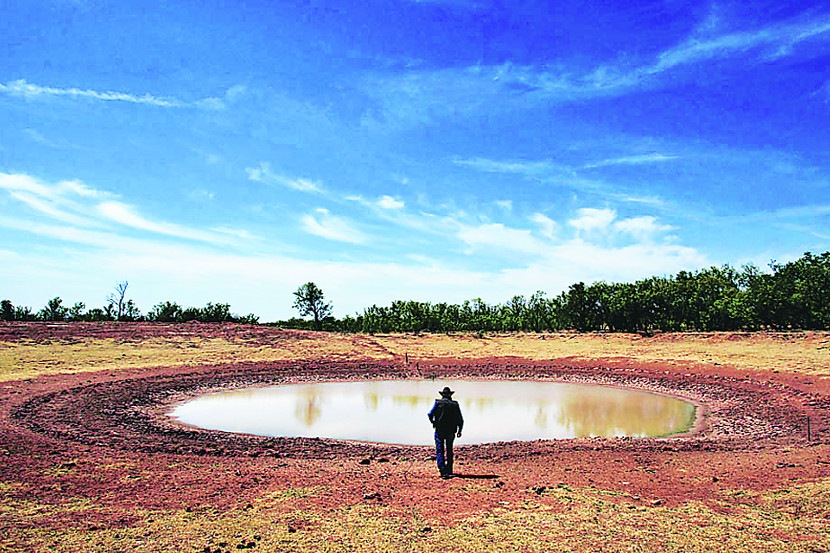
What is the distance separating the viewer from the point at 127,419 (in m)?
15.1

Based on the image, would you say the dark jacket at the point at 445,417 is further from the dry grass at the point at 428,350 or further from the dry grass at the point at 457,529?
the dry grass at the point at 428,350

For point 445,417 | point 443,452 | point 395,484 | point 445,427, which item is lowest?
point 395,484

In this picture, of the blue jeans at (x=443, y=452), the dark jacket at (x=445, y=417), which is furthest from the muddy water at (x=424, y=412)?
the dark jacket at (x=445, y=417)

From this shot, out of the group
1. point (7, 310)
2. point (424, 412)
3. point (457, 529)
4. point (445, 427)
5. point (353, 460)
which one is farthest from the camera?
point (7, 310)

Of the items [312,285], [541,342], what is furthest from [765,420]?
[312,285]

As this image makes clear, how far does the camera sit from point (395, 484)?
8.59m

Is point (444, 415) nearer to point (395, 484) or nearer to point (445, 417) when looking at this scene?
point (445, 417)

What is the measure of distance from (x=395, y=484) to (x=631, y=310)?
1648 inches

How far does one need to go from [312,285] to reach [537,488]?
55574 mm

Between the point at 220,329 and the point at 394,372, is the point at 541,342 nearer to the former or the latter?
the point at 394,372

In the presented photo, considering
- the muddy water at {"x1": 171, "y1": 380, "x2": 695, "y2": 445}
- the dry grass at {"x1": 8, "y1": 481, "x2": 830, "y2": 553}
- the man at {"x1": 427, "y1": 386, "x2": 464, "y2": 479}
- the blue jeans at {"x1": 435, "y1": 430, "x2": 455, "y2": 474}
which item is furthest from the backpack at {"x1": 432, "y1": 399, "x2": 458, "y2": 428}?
the muddy water at {"x1": 171, "y1": 380, "x2": 695, "y2": 445}

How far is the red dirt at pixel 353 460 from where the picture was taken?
790cm

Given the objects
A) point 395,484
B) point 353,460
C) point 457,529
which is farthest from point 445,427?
point 457,529

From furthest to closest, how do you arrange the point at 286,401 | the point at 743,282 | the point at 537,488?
1. the point at 743,282
2. the point at 286,401
3. the point at 537,488
